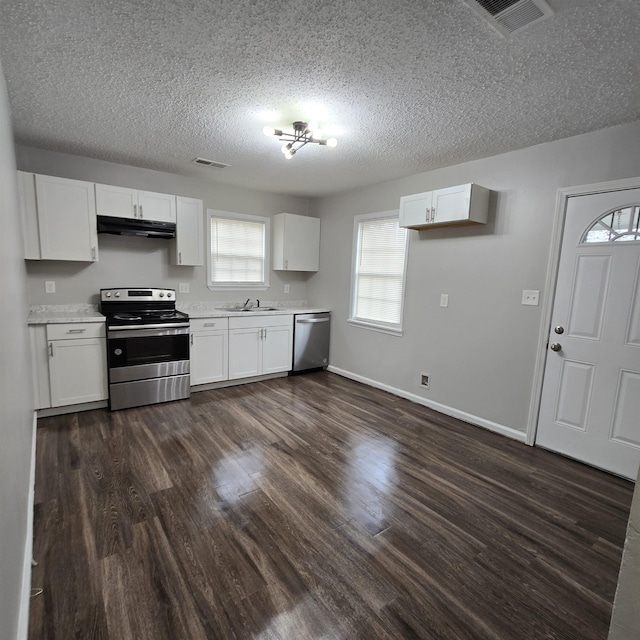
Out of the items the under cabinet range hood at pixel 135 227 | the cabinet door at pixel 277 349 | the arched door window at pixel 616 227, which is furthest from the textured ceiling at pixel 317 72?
the cabinet door at pixel 277 349

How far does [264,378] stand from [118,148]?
2969 millimetres

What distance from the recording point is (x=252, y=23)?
1583 mm

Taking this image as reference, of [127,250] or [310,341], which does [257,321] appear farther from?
[127,250]

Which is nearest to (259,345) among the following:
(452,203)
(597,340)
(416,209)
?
(416,209)

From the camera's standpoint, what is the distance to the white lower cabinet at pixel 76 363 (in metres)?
3.19

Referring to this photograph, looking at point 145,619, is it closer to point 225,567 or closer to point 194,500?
point 225,567

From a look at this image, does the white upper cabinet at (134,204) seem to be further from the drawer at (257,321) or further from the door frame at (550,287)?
the door frame at (550,287)

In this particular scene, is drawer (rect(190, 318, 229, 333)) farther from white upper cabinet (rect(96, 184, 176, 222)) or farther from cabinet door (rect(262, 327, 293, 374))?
white upper cabinet (rect(96, 184, 176, 222))

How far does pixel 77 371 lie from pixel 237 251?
2.36m

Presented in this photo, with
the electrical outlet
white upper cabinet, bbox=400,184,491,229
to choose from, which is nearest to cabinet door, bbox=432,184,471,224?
white upper cabinet, bbox=400,184,491,229

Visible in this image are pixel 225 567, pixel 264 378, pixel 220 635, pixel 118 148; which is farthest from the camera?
pixel 264 378

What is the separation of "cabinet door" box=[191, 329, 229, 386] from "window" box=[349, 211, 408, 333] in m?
1.71

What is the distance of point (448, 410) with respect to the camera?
143 inches

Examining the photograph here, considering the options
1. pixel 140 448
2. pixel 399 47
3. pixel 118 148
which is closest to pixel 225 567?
pixel 140 448
